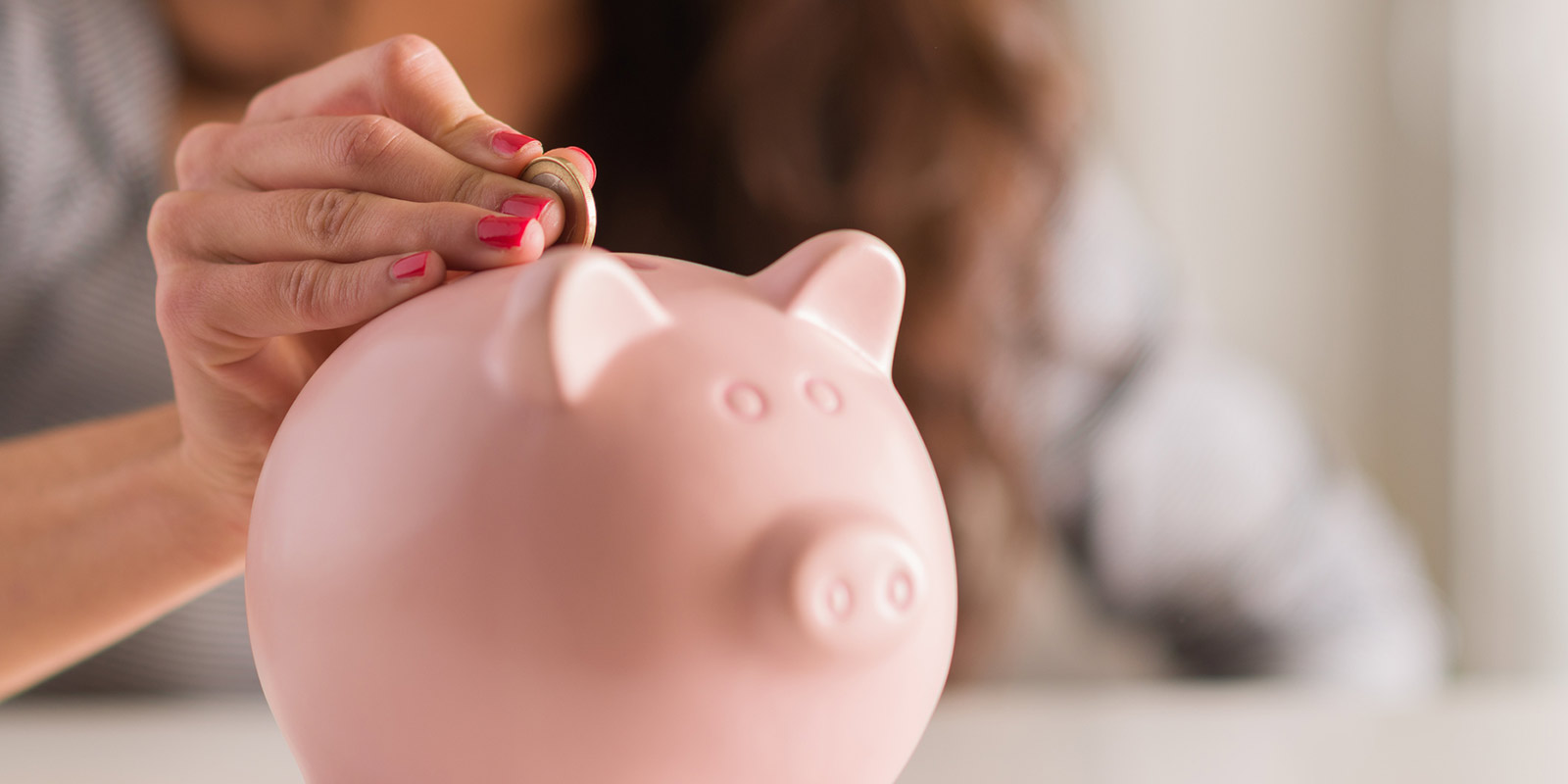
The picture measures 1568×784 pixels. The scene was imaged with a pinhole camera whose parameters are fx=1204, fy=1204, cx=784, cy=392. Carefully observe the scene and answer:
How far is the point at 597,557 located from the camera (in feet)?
1.49

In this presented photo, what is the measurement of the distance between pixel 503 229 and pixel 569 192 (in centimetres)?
5

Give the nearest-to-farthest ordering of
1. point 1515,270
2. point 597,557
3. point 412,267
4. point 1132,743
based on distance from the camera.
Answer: point 597,557 → point 412,267 → point 1132,743 → point 1515,270

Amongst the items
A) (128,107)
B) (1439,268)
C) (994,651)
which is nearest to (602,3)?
(128,107)

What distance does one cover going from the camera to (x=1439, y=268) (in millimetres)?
2160

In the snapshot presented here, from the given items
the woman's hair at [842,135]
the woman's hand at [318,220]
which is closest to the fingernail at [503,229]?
the woman's hand at [318,220]

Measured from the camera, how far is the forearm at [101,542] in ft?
2.80

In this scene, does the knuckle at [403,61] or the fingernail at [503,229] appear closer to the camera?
the fingernail at [503,229]

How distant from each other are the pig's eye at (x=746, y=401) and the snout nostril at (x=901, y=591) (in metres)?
0.08

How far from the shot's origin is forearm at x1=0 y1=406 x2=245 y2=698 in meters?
0.85

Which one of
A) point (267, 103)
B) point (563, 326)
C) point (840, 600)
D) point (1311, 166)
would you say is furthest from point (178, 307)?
point (1311, 166)

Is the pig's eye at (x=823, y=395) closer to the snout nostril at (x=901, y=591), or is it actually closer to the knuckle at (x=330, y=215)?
the snout nostril at (x=901, y=591)

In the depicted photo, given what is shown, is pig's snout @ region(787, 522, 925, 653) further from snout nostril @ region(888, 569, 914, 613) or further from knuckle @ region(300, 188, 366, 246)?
knuckle @ region(300, 188, 366, 246)

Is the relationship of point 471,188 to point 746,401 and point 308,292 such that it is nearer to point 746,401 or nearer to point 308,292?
point 308,292

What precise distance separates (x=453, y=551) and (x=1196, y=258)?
6.42 ft
